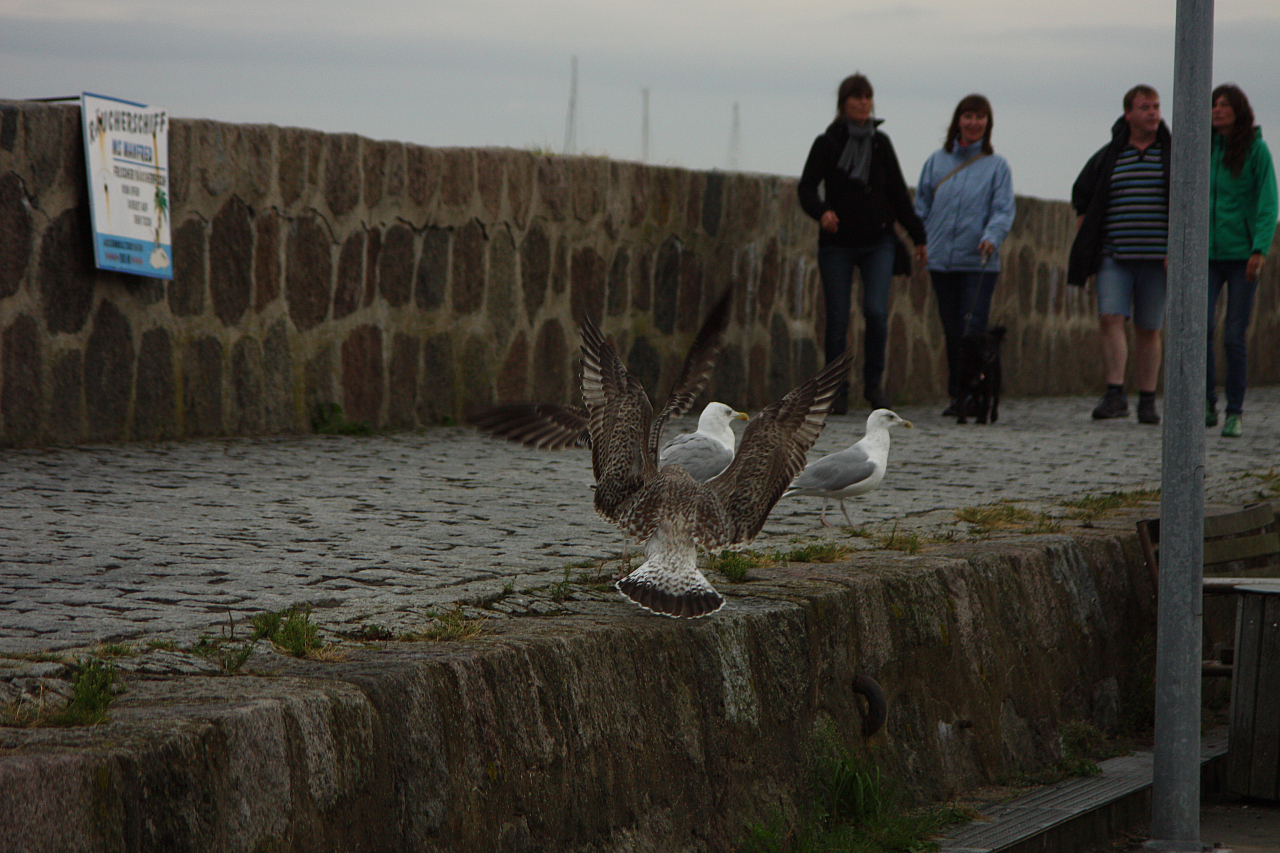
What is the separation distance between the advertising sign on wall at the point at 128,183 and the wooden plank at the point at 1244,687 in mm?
5061

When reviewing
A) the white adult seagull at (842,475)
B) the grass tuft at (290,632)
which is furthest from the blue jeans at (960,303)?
the grass tuft at (290,632)

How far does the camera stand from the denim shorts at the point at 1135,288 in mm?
9891

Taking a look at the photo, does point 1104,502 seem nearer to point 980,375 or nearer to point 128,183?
point 980,375

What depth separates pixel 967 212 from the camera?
1023 centimetres

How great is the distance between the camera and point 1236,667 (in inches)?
219

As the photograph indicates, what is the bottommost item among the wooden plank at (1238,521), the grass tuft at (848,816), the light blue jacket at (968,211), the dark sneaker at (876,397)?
the grass tuft at (848,816)

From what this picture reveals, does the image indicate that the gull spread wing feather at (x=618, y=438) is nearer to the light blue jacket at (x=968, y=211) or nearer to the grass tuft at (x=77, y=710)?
the grass tuft at (x=77, y=710)

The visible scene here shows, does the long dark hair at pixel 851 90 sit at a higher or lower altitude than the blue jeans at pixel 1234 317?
higher

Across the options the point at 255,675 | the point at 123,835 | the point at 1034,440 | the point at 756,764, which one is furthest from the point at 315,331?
the point at 123,835

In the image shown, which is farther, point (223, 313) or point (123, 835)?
point (223, 313)

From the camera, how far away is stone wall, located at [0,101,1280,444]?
6969mm

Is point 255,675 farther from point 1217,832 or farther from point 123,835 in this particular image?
point 1217,832

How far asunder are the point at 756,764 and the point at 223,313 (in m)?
4.70

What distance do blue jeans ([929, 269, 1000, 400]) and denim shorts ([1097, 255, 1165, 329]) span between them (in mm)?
741
